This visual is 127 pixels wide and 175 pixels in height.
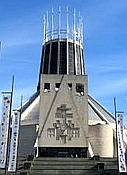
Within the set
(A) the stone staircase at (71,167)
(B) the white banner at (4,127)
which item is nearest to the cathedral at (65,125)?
(A) the stone staircase at (71,167)

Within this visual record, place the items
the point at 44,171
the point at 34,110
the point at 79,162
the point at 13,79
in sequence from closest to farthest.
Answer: the point at 13,79
the point at 44,171
the point at 79,162
the point at 34,110

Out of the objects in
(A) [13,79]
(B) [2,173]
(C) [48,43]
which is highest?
(C) [48,43]

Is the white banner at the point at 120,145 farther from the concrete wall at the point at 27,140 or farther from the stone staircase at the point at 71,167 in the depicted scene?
the concrete wall at the point at 27,140

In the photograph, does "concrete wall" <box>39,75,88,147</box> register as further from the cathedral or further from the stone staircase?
the stone staircase

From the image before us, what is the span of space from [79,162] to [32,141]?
40.4 ft

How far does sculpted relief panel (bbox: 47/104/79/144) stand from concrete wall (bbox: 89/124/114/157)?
339cm

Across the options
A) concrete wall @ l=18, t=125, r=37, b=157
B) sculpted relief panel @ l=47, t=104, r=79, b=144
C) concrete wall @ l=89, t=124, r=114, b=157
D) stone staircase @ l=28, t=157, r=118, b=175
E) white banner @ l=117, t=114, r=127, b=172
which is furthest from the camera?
concrete wall @ l=89, t=124, r=114, b=157

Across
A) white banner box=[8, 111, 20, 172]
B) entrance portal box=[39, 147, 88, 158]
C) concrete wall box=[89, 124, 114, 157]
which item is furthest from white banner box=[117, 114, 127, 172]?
concrete wall box=[89, 124, 114, 157]

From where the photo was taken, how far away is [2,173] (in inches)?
890

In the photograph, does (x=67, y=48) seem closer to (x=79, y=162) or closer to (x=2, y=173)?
(x=79, y=162)

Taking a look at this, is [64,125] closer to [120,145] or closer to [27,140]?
[27,140]

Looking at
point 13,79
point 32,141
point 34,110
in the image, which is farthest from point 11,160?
point 34,110

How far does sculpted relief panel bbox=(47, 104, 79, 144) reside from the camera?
120 feet

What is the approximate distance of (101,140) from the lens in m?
39.2
